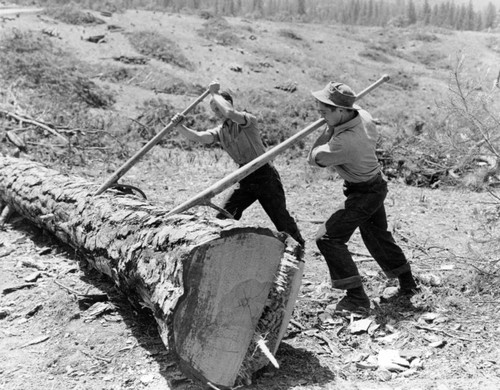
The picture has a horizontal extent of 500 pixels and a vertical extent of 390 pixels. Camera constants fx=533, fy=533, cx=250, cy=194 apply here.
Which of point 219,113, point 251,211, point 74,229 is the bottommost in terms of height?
point 251,211

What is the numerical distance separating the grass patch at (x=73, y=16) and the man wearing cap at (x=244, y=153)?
48.0ft

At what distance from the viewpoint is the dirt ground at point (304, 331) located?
10.3 ft

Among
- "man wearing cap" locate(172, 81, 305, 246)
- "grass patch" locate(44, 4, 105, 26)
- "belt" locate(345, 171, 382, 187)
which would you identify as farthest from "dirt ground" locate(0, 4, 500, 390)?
"grass patch" locate(44, 4, 105, 26)

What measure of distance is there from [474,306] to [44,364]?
2.97 metres

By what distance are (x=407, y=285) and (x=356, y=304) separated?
0.52 metres

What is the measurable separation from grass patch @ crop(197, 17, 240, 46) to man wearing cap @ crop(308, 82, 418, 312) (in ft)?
51.4

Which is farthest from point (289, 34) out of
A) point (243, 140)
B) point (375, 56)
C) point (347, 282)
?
point (347, 282)

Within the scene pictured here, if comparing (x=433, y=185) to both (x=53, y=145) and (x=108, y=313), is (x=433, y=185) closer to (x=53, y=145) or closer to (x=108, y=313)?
(x=108, y=313)

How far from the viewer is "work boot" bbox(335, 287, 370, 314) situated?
388 cm

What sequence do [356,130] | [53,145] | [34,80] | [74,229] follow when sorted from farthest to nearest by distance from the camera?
[34,80]
[53,145]
[74,229]
[356,130]

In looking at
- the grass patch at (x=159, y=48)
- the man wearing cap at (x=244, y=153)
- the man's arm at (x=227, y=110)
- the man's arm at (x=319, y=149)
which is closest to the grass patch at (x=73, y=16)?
the grass patch at (x=159, y=48)

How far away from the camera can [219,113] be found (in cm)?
445

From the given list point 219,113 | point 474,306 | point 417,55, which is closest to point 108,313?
point 219,113

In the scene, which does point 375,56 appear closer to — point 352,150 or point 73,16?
point 73,16
